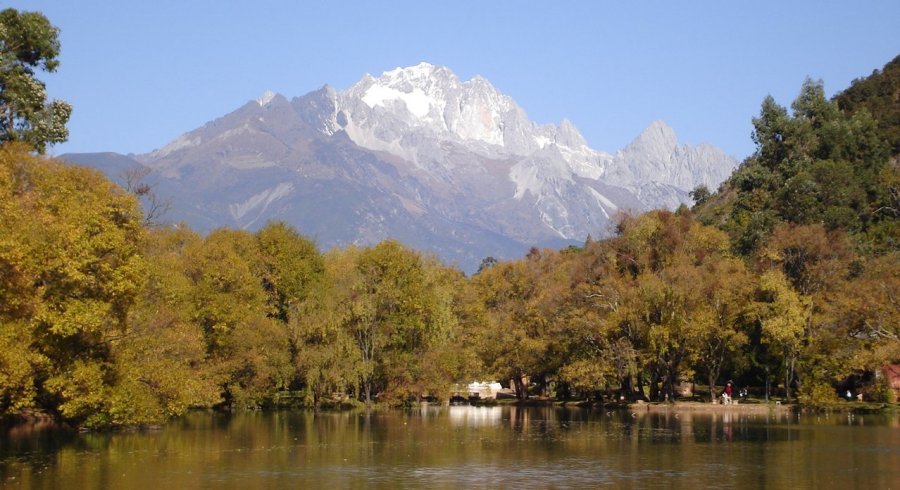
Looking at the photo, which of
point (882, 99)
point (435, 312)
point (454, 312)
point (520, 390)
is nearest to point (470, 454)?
point (435, 312)

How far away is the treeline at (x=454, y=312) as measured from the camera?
187 ft

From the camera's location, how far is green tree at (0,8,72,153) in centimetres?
6988

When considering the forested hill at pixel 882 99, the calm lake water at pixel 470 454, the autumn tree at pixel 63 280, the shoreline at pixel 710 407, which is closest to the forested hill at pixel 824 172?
the forested hill at pixel 882 99

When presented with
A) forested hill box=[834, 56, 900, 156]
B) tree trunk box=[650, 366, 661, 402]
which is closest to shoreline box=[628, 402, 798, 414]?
tree trunk box=[650, 366, 661, 402]

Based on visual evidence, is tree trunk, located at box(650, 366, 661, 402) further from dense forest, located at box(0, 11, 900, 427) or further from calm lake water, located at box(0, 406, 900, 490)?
calm lake water, located at box(0, 406, 900, 490)

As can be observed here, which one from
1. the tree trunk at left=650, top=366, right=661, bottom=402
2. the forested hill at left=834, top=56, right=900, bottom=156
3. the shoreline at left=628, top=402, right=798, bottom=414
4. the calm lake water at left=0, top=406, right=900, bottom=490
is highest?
the forested hill at left=834, top=56, right=900, bottom=156

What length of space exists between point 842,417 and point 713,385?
1403cm

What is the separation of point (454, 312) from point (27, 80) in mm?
54277

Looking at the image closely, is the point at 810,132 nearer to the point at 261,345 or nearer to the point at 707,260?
the point at 707,260

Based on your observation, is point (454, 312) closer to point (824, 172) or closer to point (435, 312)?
point (435, 312)

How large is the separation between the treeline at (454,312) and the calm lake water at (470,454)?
17.5 ft

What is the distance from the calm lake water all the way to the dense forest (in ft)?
19.4

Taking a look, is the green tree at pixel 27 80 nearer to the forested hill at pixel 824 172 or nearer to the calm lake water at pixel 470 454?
the calm lake water at pixel 470 454

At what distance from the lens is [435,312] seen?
300ft
